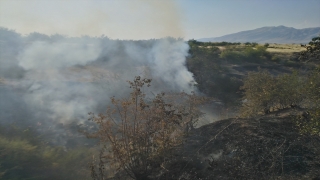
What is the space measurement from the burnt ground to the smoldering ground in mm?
5970

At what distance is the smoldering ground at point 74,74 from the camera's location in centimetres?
1072

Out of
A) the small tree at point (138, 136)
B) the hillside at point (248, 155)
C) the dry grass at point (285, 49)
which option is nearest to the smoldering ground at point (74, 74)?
the small tree at point (138, 136)

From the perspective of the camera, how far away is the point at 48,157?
7156mm

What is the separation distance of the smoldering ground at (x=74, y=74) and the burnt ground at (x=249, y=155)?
19.6ft

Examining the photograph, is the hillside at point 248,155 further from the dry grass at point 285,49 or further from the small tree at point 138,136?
the dry grass at point 285,49

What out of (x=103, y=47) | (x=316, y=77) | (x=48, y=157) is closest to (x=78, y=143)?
(x=48, y=157)

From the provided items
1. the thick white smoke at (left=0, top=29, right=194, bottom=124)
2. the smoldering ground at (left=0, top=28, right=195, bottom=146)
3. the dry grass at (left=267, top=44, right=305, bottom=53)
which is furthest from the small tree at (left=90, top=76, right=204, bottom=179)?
the dry grass at (left=267, top=44, right=305, bottom=53)

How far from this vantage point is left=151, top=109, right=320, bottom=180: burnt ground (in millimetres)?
4656

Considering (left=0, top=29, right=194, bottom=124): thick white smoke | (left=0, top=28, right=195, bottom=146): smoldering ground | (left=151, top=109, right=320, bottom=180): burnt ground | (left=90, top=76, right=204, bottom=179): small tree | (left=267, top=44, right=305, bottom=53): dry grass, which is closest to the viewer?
(left=151, top=109, right=320, bottom=180): burnt ground

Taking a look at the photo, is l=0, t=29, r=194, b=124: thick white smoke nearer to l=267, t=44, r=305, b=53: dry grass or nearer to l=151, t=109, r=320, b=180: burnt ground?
l=151, t=109, r=320, b=180: burnt ground

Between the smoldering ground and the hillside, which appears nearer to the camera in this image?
the hillside

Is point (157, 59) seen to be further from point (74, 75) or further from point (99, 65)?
point (74, 75)

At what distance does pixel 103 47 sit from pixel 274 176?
21791 millimetres

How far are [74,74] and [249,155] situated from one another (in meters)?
12.6
